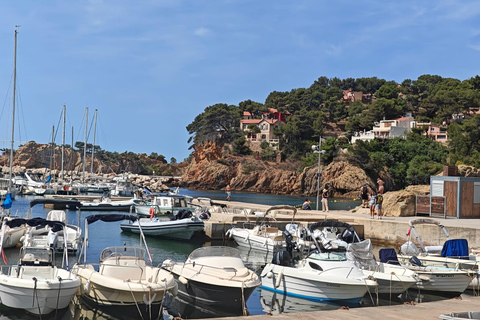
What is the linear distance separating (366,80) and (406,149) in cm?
7449

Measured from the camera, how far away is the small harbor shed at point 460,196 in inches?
1146

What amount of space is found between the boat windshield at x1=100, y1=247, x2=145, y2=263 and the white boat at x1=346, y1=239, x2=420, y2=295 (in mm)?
6680

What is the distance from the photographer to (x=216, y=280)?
14836mm

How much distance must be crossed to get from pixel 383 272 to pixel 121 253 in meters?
8.40

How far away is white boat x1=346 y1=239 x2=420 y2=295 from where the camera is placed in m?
16.4

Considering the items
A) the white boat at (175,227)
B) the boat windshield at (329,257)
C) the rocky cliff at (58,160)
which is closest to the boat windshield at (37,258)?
the boat windshield at (329,257)

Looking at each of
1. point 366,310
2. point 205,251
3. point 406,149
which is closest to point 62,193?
point 205,251

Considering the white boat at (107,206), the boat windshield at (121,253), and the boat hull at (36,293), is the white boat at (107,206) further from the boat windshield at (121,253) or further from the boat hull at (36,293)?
the boat hull at (36,293)

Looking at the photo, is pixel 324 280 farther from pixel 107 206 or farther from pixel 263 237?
pixel 107 206

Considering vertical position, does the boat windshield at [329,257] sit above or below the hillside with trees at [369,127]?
below

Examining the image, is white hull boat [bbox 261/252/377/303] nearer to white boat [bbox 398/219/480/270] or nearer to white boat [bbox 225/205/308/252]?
white boat [bbox 398/219/480/270]

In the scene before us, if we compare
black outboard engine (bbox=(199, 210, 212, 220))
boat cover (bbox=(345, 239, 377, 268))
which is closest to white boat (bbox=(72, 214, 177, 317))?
boat cover (bbox=(345, 239, 377, 268))

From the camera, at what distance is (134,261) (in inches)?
588

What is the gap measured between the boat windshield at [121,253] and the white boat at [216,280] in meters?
1.33
